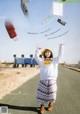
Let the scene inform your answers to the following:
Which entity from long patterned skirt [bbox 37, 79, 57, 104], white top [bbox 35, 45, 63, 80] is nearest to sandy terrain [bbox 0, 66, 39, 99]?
long patterned skirt [bbox 37, 79, 57, 104]

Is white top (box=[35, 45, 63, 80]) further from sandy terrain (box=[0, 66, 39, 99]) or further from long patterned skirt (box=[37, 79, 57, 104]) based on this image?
sandy terrain (box=[0, 66, 39, 99])

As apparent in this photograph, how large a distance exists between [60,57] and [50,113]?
5.46ft

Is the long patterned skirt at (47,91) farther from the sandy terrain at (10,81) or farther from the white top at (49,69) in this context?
the sandy terrain at (10,81)

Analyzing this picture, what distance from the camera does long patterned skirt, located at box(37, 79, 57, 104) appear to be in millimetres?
9984

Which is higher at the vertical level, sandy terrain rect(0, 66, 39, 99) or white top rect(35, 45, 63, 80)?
white top rect(35, 45, 63, 80)

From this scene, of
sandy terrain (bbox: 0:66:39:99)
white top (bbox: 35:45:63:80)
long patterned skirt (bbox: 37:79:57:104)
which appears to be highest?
white top (bbox: 35:45:63:80)

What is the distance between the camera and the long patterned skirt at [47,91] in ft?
32.8

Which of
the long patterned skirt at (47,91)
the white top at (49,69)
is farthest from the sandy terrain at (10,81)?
the white top at (49,69)

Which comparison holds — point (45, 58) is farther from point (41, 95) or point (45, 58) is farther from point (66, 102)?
point (66, 102)

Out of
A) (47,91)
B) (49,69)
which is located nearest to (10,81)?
(47,91)

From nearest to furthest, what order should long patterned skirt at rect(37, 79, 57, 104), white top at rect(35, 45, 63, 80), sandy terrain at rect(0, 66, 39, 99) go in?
white top at rect(35, 45, 63, 80) → long patterned skirt at rect(37, 79, 57, 104) → sandy terrain at rect(0, 66, 39, 99)

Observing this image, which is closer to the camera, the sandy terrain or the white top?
the white top

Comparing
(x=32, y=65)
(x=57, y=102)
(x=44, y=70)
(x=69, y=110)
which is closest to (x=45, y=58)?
(x=44, y=70)

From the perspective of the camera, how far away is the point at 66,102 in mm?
12094
